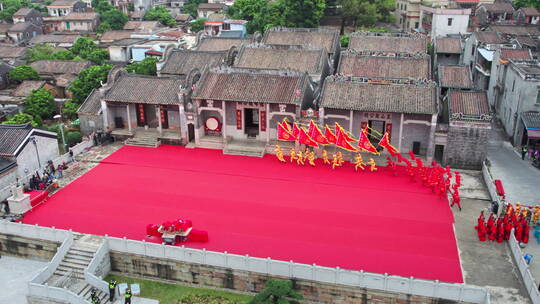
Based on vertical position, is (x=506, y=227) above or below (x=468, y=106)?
below

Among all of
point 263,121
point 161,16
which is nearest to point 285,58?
point 263,121

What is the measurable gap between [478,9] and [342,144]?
50.4 meters

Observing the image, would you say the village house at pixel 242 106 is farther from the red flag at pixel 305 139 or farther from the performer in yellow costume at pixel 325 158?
the performer in yellow costume at pixel 325 158

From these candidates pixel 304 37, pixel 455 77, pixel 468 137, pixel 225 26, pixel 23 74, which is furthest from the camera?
pixel 225 26

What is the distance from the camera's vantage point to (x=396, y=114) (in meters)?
31.0

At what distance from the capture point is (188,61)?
41969mm

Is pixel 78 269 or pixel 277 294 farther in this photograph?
pixel 78 269

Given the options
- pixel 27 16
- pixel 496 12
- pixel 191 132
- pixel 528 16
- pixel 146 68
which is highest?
pixel 496 12

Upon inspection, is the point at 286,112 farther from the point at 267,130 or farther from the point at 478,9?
the point at 478,9

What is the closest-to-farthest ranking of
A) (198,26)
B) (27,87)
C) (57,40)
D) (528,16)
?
(27,87), (528,16), (57,40), (198,26)

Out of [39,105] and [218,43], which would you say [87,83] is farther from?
[218,43]

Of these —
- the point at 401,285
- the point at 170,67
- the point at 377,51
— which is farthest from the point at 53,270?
the point at 377,51

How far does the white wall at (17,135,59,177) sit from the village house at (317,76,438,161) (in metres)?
17.3

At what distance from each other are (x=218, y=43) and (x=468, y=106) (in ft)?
85.4
